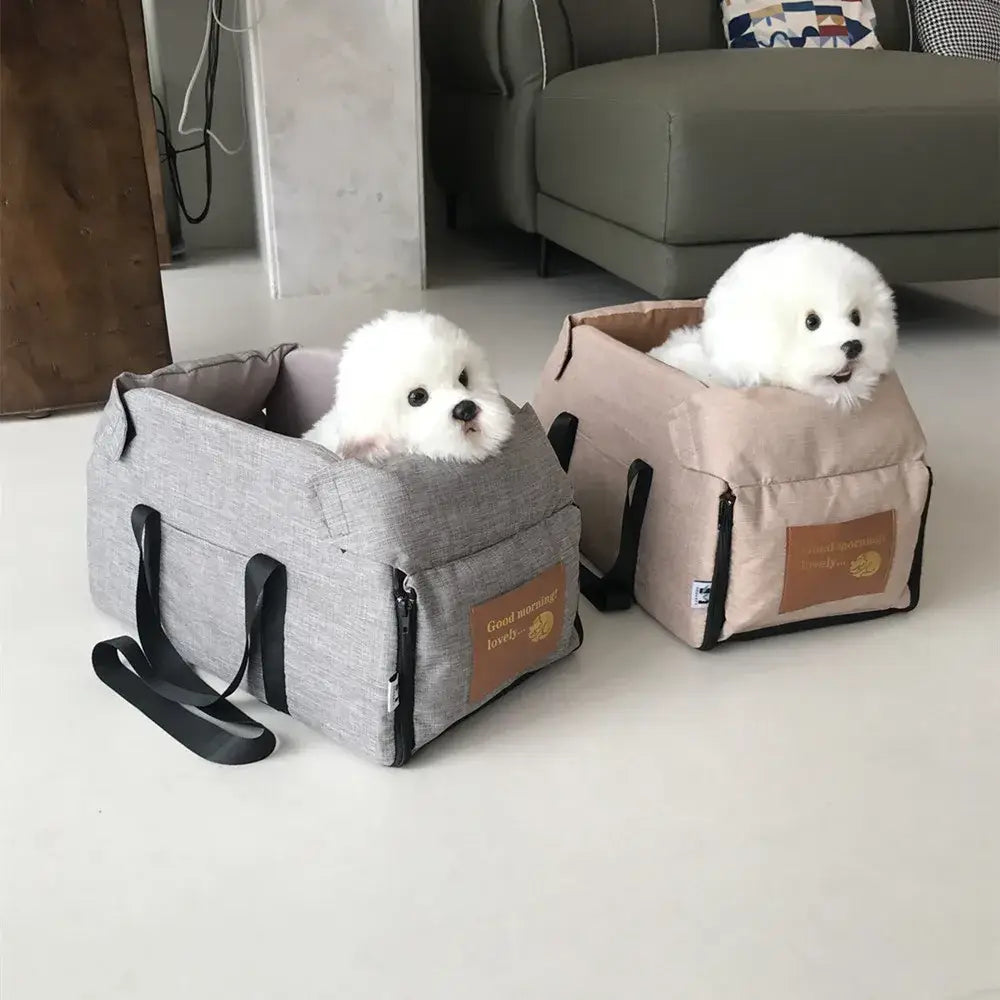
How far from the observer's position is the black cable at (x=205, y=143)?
2.94 m

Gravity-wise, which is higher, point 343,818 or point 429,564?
point 429,564

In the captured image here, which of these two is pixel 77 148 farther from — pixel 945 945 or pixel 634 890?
pixel 945 945

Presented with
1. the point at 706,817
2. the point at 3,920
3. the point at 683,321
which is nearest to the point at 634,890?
the point at 706,817

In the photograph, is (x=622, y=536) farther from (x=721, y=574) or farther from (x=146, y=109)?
(x=146, y=109)

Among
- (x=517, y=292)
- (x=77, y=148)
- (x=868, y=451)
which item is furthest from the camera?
(x=517, y=292)

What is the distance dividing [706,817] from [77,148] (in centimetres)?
133

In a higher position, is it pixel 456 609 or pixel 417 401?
pixel 417 401

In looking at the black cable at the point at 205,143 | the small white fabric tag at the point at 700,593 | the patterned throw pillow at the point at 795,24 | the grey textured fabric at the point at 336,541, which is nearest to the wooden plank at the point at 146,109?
the black cable at the point at 205,143

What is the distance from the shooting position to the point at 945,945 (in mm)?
754

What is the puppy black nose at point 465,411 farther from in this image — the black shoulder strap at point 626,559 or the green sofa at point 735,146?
the green sofa at point 735,146

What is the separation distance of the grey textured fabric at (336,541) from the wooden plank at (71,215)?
0.66 meters

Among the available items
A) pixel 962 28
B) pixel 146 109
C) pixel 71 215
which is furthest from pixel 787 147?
pixel 146 109

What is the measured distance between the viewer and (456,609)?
894 millimetres

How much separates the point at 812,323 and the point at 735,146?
3.08 feet
